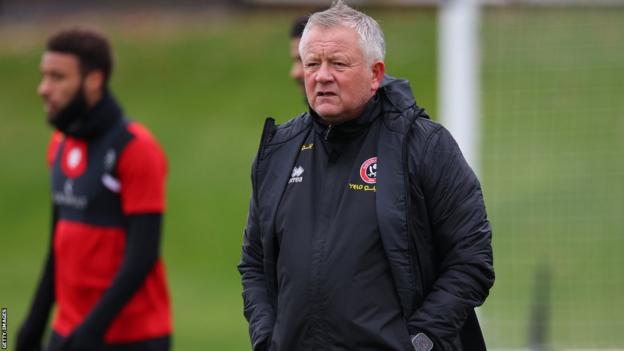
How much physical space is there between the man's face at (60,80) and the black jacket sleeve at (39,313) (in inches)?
20.9

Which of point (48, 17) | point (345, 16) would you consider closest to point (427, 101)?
point (48, 17)

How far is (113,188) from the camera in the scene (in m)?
5.62

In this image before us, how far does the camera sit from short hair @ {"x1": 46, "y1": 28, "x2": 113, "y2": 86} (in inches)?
231

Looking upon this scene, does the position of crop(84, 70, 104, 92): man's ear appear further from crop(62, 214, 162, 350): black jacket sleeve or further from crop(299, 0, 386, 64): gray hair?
crop(299, 0, 386, 64): gray hair

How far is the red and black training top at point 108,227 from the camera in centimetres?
559

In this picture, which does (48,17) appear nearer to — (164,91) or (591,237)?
(164,91)

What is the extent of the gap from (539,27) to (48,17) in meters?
13.3

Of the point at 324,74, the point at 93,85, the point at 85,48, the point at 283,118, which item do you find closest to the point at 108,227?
the point at 93,85

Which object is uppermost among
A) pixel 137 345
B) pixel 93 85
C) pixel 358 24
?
pixel 358 24

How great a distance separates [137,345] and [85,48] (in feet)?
4.71

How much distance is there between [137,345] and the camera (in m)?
5.59

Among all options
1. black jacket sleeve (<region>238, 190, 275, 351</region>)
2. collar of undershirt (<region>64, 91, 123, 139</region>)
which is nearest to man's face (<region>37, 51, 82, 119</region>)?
collar of undershirt (<region>64, 91, 123, 139</region>)

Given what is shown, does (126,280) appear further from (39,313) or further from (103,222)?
(39,313)

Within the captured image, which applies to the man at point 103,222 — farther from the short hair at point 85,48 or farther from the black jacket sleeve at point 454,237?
the black jacket sleeve at point 454,237
